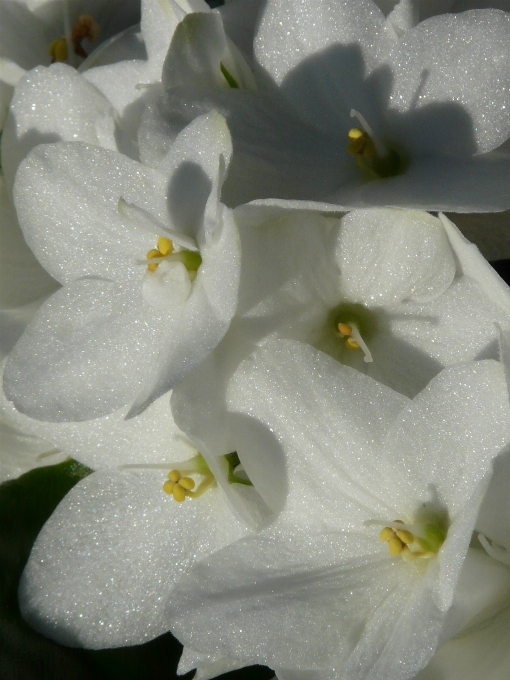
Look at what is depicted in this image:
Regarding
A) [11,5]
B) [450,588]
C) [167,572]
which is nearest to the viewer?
[450,588]

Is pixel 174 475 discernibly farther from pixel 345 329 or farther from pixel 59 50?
pixel 59 50

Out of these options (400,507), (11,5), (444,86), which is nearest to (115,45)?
(11,5)

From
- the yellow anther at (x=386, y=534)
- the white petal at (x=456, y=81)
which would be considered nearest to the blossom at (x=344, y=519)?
the yellow anther at (x=386, y=534)

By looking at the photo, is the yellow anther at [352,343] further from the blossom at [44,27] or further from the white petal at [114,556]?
the blossom at [44,27]

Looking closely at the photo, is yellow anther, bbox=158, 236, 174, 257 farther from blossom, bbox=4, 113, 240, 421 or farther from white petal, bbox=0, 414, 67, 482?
white petal, bbox=0, 414, 67, 482

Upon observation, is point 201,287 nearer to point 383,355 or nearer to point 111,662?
point 383,355

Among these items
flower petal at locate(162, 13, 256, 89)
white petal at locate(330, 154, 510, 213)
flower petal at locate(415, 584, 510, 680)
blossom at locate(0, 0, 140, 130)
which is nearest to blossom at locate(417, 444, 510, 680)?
flower petal at locate(415, 584, 510, 680)
